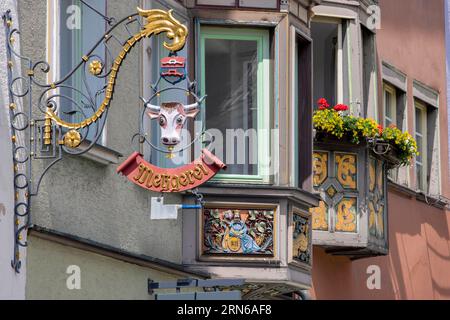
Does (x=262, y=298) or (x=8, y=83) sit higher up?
(x=8, y=83)

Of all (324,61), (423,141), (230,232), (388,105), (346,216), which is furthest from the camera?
(423,141)

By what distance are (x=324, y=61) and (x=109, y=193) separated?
703cm

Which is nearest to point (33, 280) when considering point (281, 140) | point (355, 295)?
point (281, 140)

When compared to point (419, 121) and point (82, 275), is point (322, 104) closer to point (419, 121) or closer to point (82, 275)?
point (419, 121)

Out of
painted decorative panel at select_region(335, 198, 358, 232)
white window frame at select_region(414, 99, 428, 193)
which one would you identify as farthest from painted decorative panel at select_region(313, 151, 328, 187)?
white window frame at select_region(414, 99, 428, 193)

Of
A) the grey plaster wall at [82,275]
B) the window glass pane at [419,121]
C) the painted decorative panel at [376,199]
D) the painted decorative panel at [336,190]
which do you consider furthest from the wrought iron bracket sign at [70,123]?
the window glass pane at [419,121]

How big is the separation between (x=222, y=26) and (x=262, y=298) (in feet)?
10.1

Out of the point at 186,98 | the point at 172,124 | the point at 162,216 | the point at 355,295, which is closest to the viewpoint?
the point at 172,124

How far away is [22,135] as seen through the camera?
1449 centimetres

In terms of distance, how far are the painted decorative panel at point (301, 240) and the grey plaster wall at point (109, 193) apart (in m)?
1.33

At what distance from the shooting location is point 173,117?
46.1 feet

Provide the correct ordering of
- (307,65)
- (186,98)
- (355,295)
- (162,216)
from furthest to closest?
(355,295) → (307,65) → (186,98) → (162,216)

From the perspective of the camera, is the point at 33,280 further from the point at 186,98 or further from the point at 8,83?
the point at 186,98

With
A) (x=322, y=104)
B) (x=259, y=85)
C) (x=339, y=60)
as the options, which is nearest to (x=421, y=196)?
(x=339, y=60)
